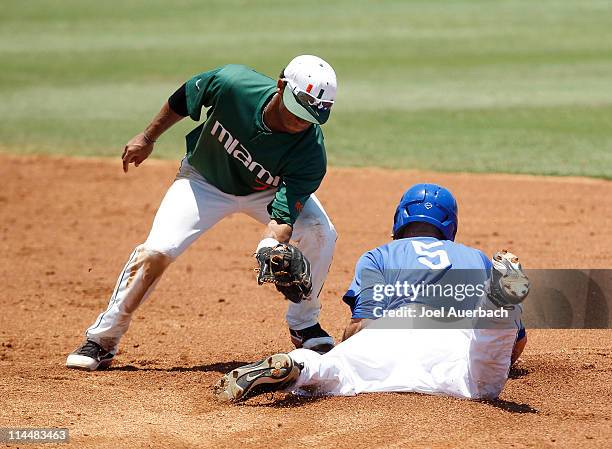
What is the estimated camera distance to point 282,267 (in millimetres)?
5055

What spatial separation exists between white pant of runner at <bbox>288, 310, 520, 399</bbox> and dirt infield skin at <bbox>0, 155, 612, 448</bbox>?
0.10 metres

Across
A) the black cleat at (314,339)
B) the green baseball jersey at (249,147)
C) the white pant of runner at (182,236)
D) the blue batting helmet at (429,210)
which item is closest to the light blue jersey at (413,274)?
the blue batting helmet at (429,210)

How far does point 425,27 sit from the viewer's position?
69.5ft

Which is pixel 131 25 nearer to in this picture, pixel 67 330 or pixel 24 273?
pixel 24 273

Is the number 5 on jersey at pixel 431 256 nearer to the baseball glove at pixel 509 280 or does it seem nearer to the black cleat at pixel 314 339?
the baseball glove at pixel 509 280

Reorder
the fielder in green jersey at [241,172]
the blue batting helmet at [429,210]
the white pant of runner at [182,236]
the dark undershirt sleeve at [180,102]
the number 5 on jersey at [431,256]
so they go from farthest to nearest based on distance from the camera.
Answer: the dark undershirt sleeve at [180,102] → the white pant of runner at [182,236] → the fielder in green jersey at [241,172] → the blue batting helmet at [429,210] → the number 5 on jersey at [431,256]

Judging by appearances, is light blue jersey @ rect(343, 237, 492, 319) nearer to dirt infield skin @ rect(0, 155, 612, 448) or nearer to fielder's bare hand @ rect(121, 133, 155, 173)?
dirt infield skin @ rect(0, 155, 612, 448)

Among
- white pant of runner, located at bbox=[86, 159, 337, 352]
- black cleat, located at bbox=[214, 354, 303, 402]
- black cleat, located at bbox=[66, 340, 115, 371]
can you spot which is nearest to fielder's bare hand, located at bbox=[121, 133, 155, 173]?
white pant of runner, located at bbox=[86, 159, 337, 352]

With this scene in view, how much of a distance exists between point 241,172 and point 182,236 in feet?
1.74

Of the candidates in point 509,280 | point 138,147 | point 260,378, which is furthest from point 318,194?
point 509,280

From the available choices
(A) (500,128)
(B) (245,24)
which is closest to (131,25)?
(B) (245,24)

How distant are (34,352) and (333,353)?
2397mm

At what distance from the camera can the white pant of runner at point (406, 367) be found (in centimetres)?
501

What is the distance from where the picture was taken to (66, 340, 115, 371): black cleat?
5.91 meters
